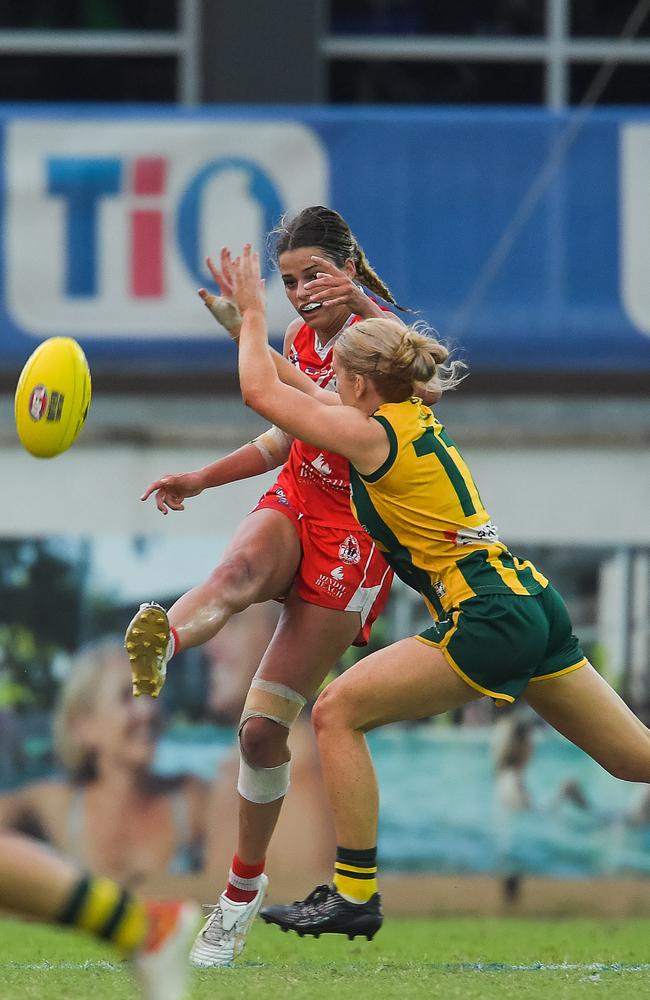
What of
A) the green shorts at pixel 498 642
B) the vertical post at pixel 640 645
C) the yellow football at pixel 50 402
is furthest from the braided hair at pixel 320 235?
the vertical post at pixel 640 645

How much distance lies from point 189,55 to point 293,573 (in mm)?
7085

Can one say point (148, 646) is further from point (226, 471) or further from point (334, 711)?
point (226, 471)

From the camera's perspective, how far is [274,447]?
5719 millimetres

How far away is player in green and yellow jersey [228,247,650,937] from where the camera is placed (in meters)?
4.79

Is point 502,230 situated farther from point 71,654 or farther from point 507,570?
point 507,570

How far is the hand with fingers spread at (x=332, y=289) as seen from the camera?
5215mm

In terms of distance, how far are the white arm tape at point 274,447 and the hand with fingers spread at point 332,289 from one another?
61cm

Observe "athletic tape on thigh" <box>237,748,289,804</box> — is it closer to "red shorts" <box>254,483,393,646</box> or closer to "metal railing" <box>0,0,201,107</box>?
"red shorts" <box>254,483,393,646</box>

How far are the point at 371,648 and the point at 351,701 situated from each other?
17.6 feet

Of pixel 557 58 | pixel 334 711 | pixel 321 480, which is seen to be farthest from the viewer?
pixel 557 58

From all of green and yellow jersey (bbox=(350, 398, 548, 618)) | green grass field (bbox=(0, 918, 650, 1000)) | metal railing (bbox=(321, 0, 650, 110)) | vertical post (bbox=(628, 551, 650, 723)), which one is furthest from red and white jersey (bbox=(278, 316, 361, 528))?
metal railing (bbox=(321, 0, 650, 110))

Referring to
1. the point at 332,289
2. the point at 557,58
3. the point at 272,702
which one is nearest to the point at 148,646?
the point at 272,702

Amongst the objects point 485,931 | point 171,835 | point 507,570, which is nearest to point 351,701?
point 507,570

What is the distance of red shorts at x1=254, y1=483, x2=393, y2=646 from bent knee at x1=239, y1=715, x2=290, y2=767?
Result: 0.42 metres
